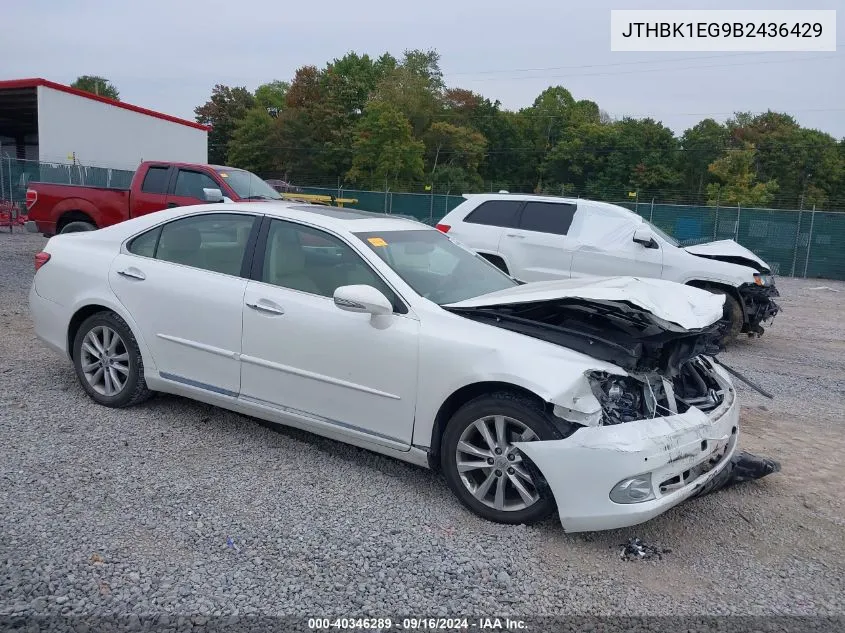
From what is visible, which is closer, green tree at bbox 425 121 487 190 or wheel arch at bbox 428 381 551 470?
wheel arch at bbox 428 381 551 470

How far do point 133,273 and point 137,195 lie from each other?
728 cm

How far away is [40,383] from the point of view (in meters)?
5.88

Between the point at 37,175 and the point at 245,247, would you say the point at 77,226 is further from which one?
the point at 37,175

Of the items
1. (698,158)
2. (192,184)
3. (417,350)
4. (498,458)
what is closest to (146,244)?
(417,350)

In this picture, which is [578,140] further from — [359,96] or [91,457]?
[91,457]

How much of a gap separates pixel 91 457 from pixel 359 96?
6780 cm

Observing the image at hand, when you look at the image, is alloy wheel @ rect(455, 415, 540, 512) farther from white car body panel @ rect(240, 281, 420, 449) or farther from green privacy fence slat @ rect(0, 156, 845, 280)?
green privacy fence slat @ rect(0, 156, 845, 280)

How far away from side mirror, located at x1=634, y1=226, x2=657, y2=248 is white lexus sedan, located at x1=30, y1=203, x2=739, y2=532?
5210mm

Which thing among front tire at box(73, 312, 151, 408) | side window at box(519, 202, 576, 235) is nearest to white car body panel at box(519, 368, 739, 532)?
front tire at box(73, 312, 151, 408)

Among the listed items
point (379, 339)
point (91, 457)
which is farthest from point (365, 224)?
point (91, 457)

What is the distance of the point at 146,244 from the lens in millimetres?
5289

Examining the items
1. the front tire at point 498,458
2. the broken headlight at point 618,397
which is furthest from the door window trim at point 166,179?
the broken headlight at point 618,397

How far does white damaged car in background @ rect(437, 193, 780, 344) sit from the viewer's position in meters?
9.44

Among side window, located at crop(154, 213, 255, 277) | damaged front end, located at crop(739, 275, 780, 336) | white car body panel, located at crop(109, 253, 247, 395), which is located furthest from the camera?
damaged front end, located at crop(739, 275, 780, 336)
